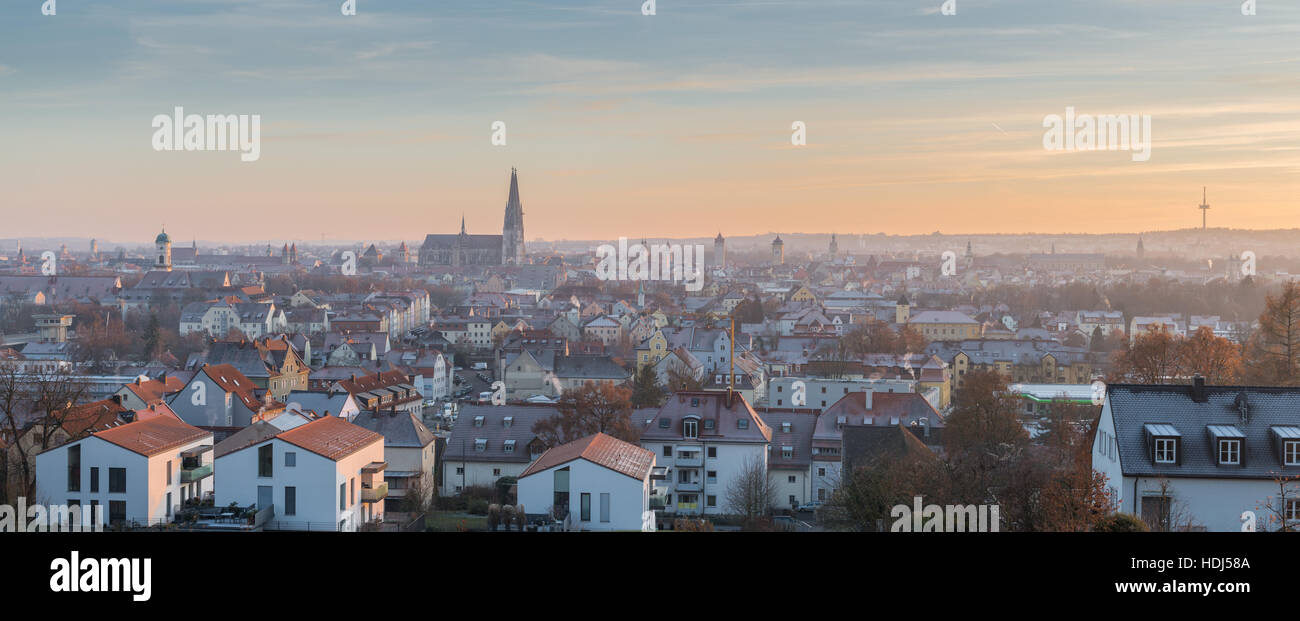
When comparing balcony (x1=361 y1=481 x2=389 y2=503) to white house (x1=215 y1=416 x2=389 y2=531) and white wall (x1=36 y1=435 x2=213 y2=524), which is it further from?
white wall (x1=36 y1=435 x2=213 y2=524)

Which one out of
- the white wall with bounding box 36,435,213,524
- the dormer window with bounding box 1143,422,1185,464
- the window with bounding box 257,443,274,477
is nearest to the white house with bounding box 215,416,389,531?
the window with bounding box 257,443,274,477

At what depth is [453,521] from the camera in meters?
7.87

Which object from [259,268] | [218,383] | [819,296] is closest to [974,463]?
[218,383]

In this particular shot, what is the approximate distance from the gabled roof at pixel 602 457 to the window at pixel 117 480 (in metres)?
2.57

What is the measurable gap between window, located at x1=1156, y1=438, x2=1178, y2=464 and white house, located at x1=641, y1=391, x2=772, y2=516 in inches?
164

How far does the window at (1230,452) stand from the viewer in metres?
6.01

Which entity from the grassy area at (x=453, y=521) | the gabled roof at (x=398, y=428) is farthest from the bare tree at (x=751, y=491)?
the gabled roof at (x=398, y=428)

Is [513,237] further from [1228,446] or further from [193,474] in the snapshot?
[1228,446]

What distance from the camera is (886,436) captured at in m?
9.84

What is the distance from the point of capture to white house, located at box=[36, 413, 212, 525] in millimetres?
6805

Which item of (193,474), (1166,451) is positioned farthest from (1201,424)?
(193,474)

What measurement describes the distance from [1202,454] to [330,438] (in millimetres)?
5517
